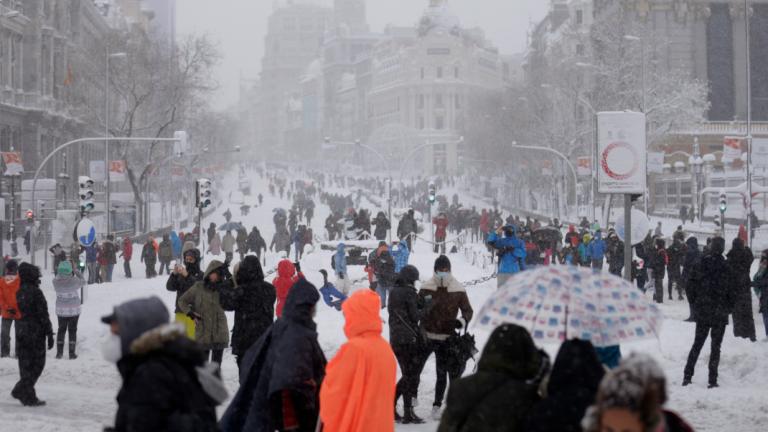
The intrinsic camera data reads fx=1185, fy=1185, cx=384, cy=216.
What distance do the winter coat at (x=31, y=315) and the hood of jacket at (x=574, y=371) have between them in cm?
907

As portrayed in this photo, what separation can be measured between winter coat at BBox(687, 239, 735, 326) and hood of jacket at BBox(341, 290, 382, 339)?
664 cm

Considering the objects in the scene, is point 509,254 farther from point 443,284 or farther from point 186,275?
point 443,284

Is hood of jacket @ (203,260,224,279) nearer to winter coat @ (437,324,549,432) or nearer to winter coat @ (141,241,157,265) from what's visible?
winter coat @ (437,324,549,432)

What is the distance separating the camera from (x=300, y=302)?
7.57 m

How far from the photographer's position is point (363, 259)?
114 feet

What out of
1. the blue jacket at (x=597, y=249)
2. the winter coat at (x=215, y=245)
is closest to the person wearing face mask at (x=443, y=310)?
the blue jacket at (x=597, y=249)

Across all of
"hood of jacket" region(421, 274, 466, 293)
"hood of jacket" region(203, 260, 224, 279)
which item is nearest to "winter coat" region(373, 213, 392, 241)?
"hood of jacket" region(203, 260, 224, 279)

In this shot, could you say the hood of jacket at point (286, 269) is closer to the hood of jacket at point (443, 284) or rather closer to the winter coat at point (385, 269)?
the hood of jacket at point (443, 284)

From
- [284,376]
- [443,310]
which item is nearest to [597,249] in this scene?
[443,310]

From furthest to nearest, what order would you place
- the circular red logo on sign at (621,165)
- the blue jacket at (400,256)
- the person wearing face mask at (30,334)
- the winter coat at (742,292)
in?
the blue jacket at (400,256) → the circular red logo on sign at (621,165) → the winter coat at (742,292) → the person wearing face mask at (30,334)

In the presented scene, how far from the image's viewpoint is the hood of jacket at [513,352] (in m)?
5.39

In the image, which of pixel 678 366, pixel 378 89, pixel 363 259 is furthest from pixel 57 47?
pixel 378 89

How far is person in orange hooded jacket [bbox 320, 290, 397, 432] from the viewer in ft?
25.2

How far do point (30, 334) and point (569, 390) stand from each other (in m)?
9.29
